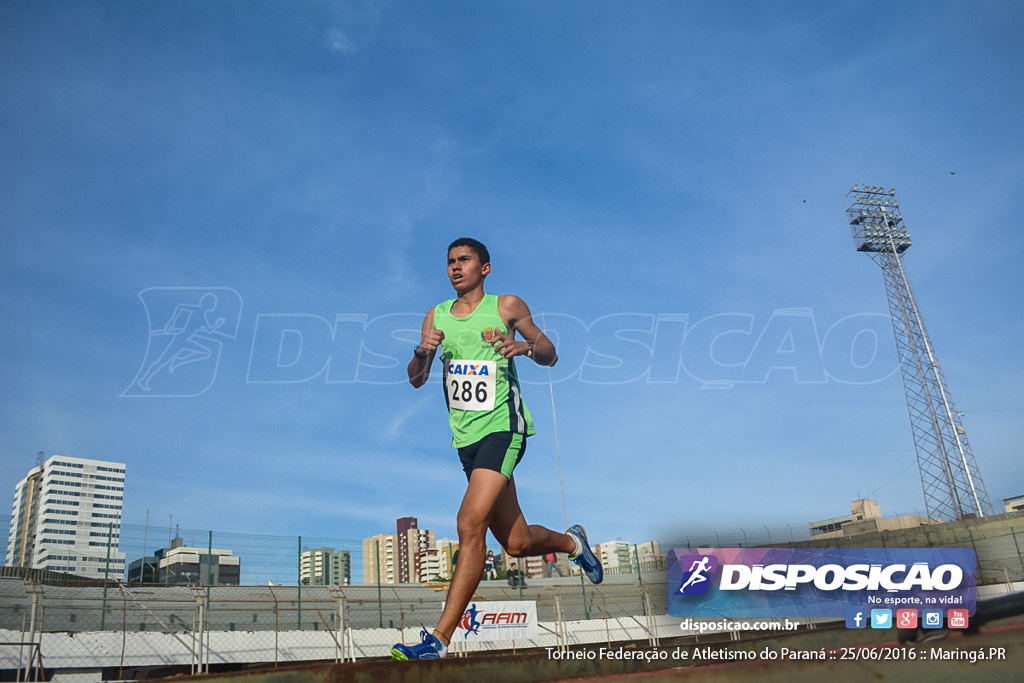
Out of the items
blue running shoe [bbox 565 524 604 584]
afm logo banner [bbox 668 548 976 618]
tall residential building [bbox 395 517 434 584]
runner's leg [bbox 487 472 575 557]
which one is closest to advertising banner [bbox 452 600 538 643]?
blue running shoe [bbox 565 524 604 584]

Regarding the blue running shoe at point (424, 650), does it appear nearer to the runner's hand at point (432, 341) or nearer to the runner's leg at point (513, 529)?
the runner's leg at point (513, 529)

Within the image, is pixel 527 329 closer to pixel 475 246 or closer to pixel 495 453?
pixel 475 246

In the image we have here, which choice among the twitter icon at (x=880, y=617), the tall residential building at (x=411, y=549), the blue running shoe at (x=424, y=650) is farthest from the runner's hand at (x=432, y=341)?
the tall residential building at (x=411, y=549)

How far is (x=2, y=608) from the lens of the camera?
16.2 m

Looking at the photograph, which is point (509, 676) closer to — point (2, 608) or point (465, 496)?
point (465, 496)

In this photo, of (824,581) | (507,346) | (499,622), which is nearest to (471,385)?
(507,346)

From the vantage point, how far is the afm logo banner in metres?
3.66

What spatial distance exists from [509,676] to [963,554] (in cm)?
248

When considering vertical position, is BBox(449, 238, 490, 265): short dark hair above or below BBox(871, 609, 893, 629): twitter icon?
above

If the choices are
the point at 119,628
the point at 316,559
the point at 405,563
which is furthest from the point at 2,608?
the point at 405,563

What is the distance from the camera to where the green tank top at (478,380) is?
228 inches

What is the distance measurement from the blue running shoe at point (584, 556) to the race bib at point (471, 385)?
5.42 feet

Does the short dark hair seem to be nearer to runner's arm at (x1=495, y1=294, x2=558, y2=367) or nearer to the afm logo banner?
runner's arm at (x1=495, y1=294, x2=558, y2=367)

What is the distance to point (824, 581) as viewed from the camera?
4.61 m
